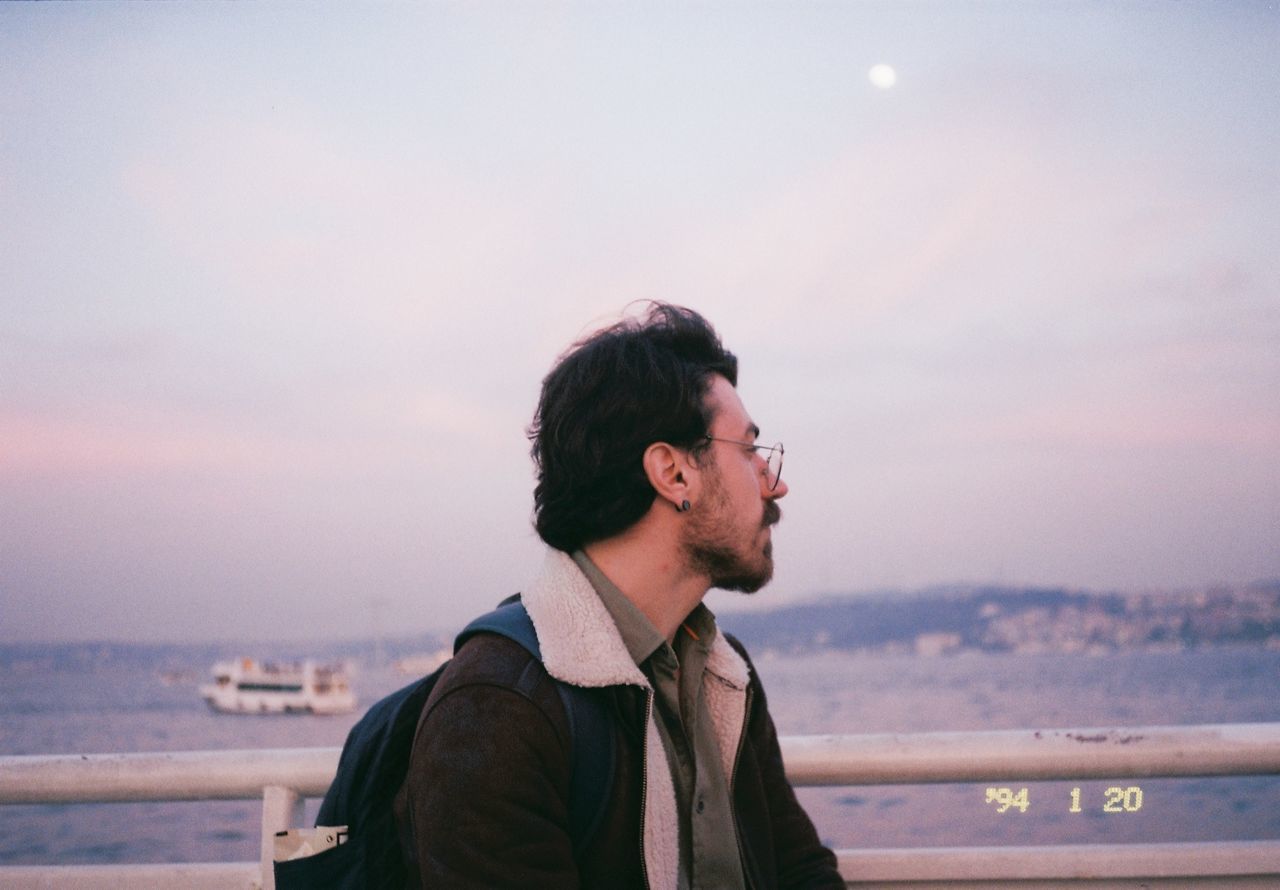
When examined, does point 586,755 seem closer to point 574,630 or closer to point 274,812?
point 574,630

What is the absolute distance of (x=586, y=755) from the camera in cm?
151

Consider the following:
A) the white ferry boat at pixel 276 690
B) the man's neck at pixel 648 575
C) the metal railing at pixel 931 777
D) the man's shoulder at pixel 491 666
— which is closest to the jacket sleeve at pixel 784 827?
the metal railing at pixel 931 777

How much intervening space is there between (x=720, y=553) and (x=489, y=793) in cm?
67

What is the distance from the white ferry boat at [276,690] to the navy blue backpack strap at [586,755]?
168ft

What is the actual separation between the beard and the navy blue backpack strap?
15.2 inches

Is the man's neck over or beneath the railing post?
over

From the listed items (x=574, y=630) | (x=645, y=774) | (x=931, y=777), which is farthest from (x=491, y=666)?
(x=931, y=777)

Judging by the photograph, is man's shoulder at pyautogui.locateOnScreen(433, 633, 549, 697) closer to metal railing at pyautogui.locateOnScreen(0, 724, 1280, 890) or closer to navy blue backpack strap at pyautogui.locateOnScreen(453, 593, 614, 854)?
navy blue backpack strap at pyautogui.locateOnScreen(453, 593, 614, 854)

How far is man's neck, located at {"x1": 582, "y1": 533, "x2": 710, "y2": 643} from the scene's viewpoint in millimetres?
1819

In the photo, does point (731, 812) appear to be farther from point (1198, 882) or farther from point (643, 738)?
point (1198, 882)

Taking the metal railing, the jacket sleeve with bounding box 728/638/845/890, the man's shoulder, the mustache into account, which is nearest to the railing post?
the metal railing

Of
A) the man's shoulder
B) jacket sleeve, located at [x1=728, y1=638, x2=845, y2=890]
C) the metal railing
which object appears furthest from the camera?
the metal railing

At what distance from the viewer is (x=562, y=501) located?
1.83 meters

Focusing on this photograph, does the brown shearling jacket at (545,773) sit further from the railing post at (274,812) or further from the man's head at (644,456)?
the railing post at (274,812)
